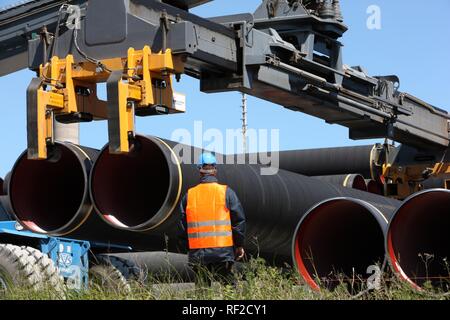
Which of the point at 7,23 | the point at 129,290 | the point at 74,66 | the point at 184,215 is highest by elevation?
the point at 7,23

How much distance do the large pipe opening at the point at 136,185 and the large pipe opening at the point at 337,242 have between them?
1.54m

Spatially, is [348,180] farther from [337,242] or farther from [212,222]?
[212,222]

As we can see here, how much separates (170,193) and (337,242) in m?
2.55

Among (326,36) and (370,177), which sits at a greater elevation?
(326,36)

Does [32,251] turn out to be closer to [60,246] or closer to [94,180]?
[60,246]

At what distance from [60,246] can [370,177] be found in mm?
7083

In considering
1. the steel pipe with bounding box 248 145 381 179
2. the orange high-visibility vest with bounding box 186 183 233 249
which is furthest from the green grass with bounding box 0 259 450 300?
the steel pipe with bounding box 248 145 381 179

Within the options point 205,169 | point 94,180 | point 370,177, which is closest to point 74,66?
point 94,180

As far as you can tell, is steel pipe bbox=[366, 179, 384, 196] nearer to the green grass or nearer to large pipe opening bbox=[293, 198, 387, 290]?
large pipe opening bbox=[293, 198, 387, 290]

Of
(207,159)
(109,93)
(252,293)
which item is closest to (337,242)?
(207,159)

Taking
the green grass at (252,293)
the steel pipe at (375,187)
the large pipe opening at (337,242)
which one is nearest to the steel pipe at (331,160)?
the steel pipe at (375,187)

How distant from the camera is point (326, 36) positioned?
515 inches

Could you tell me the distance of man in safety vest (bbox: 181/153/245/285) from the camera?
8836mm

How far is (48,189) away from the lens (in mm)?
10688
